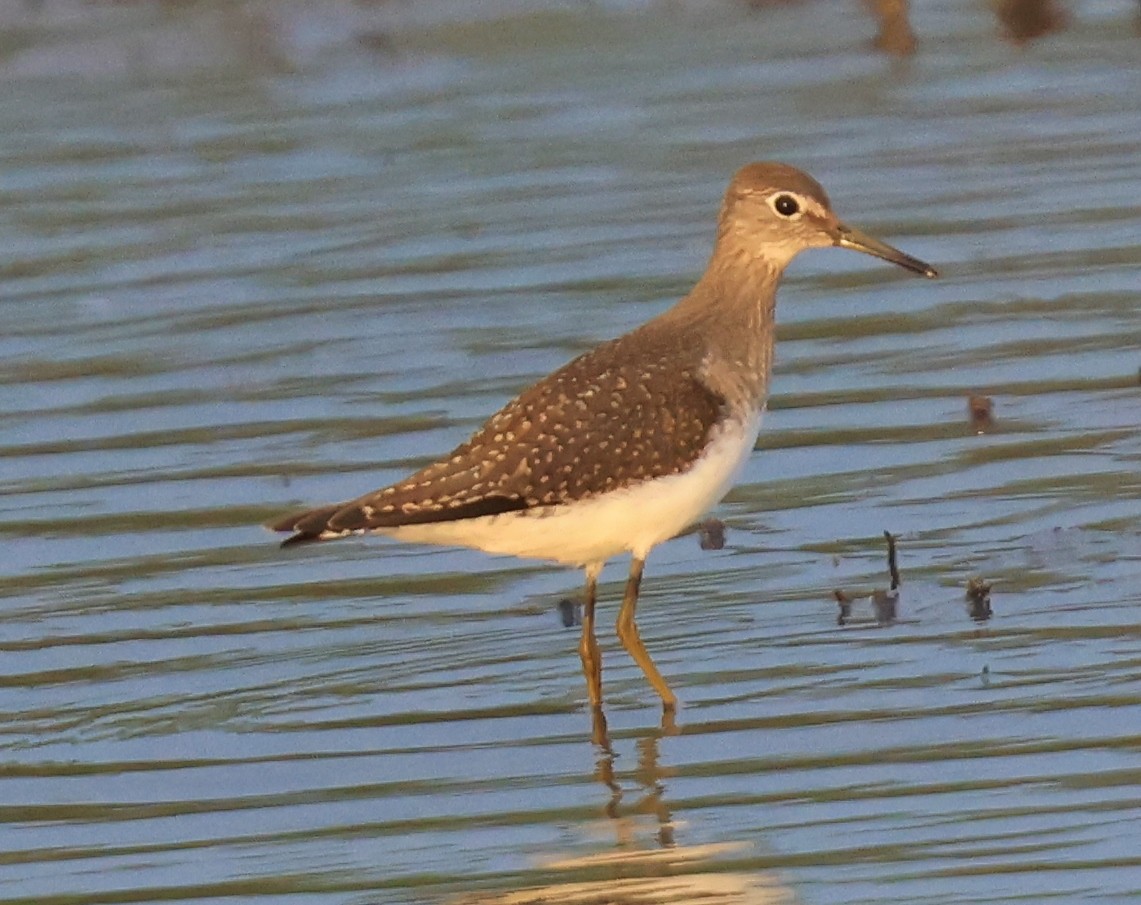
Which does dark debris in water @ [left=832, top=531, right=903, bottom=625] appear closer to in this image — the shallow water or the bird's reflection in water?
the shallow water

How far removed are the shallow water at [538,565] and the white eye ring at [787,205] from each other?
1070 mm

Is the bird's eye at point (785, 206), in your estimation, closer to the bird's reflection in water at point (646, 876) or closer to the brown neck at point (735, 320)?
the brown neck at point (735, 320)

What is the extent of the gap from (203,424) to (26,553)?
1636mm

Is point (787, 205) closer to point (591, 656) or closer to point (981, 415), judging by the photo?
point (981, 415)

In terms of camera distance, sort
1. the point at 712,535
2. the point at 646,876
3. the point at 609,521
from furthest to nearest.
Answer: the point at 712,535
the point at 609,521
the point at 646,876

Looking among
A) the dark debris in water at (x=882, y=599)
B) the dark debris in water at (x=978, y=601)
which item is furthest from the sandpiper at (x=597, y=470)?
the dark debris in water at (x=978, y=601)

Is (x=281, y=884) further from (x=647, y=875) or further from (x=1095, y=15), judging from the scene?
(x=1095, y=15)

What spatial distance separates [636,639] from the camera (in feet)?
28.9

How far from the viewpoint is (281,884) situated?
7090 mm

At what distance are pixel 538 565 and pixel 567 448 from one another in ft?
4.63

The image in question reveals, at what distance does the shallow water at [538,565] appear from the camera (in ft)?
24.2

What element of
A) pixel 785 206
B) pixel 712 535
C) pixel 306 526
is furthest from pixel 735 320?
pixel 306 526

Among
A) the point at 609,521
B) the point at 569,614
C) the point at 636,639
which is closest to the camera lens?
the point at 609,521

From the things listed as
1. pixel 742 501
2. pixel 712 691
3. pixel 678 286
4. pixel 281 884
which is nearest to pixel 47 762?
pixel 281 884
